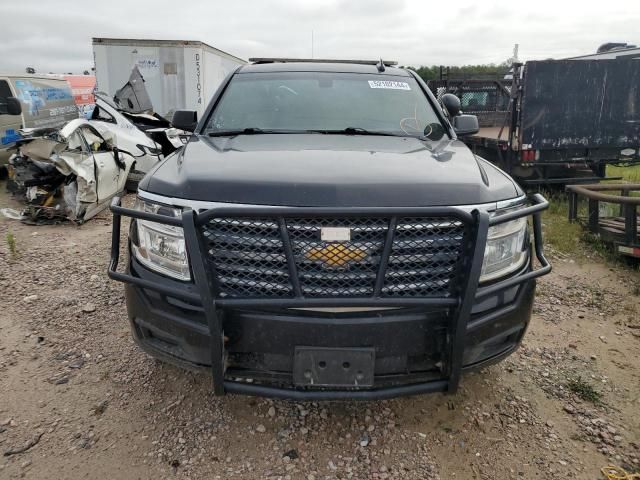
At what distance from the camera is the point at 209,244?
84.4 inches

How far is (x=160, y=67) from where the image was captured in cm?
1351

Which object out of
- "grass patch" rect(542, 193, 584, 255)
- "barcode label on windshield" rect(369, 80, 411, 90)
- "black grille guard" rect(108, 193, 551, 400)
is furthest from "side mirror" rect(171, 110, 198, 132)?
"grass patch" rect(542, 193, 584, 255)

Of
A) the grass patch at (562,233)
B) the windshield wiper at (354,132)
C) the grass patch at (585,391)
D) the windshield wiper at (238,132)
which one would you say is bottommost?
the grass patch at (585,391)

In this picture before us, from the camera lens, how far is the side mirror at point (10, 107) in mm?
8844

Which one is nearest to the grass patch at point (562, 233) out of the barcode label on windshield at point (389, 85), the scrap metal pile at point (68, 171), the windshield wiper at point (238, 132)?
the barcode label on windshield at point (389, 85)

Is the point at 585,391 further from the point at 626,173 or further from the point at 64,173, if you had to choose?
the point at 626,173

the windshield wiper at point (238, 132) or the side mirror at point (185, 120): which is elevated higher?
the side mirror at point (185, 120)

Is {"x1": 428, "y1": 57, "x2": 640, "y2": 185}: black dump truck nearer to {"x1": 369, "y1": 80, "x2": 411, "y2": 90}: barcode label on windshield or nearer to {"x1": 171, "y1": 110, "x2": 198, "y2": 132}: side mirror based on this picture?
{"x1": 369, "y1": 80, "x2": 411, "y2": 90}: barcode label on windshield

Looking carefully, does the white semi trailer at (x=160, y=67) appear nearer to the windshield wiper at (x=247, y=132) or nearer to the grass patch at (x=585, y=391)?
the windshield wiper at (x=247, y=132)

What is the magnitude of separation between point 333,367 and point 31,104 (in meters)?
10.2

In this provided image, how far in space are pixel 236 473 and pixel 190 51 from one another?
12935 millimetres

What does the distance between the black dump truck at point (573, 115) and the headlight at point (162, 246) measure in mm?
6931

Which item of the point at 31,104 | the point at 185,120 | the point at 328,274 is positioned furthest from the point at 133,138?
the point at 328,274

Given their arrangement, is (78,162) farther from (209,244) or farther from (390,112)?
(209,244)
